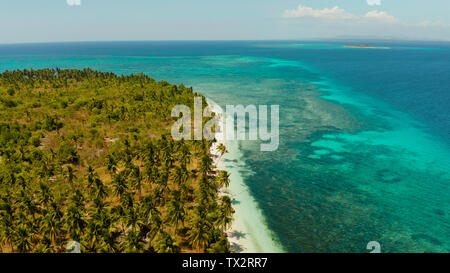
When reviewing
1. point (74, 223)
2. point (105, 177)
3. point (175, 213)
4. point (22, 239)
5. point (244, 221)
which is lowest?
point (244, 221)

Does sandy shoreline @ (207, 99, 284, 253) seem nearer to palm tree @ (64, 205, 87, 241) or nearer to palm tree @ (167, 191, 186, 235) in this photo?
palm tree @ (167, 191, 186, 235)

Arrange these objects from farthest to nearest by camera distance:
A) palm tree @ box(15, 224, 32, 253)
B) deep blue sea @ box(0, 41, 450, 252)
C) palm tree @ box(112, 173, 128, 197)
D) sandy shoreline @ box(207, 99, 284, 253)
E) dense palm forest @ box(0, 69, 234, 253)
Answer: palm tree @ box(112, 173, 128, 197)
deep blue sea @ box(0, 41, 450, 252)
sandy shoreline @ box(207, 99, 284, 253)
dense palm forest @ box(0, 69, 234, 253)
palm tree @ box(15, 224, 32, 253)

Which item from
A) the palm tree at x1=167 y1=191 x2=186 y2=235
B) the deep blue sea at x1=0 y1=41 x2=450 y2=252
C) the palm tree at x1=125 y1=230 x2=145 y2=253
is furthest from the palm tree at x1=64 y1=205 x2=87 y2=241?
the deep blue sea at x1=0 y1=41 x2=450 y2=252

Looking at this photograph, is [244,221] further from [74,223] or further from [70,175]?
[70,175]

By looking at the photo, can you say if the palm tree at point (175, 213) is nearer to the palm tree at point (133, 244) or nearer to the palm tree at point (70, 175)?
the palm tree at point (133, 244)

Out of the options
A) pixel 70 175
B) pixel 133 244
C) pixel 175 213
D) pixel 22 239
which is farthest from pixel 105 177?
pixel 133 244
